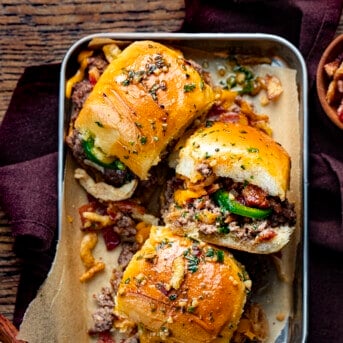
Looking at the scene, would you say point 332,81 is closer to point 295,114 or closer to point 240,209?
point 295,114

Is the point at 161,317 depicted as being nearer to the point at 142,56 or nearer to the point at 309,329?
the point at 309,329

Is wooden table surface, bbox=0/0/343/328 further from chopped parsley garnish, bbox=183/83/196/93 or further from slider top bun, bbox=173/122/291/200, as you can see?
slider top bun, bbox=173/122/291/200

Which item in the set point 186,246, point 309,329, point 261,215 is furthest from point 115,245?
point 309,329

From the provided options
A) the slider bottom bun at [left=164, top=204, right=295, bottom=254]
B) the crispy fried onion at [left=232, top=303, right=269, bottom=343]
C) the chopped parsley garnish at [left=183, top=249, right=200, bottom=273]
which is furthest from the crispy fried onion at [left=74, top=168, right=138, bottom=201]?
the crispy fried onion at [left=232, top=303, right=269, bottom=343]

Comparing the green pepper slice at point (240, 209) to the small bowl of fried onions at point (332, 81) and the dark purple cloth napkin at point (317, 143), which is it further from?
the small bowl of fried onions at point (332, 81)

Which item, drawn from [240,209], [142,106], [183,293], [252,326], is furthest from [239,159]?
[252,326]
